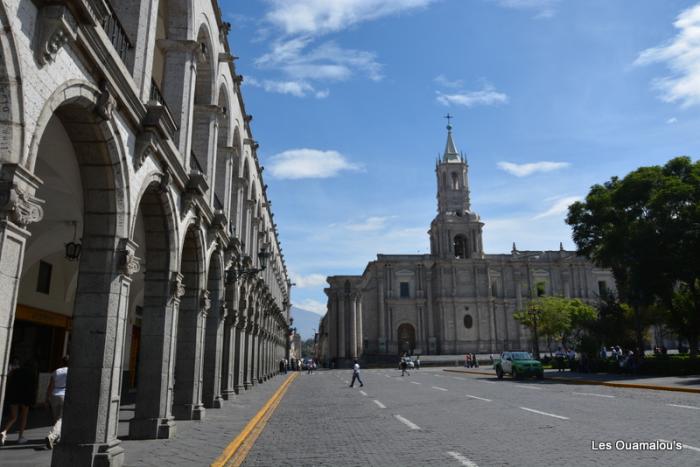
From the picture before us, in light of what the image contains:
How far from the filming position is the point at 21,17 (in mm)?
5098

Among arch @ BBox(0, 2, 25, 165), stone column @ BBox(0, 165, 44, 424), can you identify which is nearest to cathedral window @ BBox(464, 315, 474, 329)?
stone column @ BBox(0, 165, 44, 424)

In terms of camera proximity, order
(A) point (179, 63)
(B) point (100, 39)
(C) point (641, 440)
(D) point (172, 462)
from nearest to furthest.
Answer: (B) point (100, 39) → (D) point (172, 462) → (C) point (641, 440) → (A) point (179, 63)

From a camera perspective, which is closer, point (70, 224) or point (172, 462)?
point (172, 462)

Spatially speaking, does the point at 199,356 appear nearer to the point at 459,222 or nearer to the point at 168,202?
the point at 168,202

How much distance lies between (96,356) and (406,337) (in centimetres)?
7080

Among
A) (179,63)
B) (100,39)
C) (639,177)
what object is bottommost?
(100,39)

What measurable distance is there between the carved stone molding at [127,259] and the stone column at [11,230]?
8.91 ft

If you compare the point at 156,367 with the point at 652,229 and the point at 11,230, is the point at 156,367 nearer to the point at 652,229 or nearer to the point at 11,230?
the point at 11,230

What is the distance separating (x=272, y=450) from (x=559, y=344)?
232 feet

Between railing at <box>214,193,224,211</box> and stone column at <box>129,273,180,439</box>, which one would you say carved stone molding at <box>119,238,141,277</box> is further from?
railing at <box>214,193,224,211</box>

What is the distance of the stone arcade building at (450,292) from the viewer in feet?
243

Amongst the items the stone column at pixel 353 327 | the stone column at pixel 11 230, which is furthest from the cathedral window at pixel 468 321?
the stone column at pixel 11 230

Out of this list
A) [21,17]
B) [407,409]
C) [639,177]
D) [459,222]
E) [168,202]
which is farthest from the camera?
[459,222]

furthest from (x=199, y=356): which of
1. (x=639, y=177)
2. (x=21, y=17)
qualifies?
(x=639, y=177)
